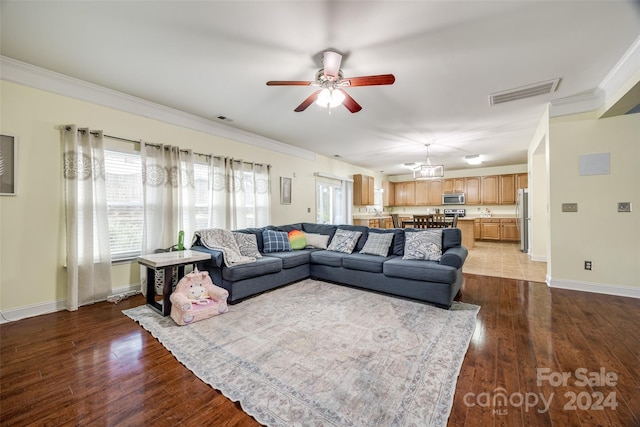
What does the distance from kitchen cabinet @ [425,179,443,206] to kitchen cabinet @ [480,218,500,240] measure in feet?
5.10

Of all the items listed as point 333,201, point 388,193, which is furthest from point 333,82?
point 388,193

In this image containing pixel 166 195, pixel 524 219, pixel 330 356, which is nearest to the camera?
pixel 330 356

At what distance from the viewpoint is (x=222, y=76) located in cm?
278

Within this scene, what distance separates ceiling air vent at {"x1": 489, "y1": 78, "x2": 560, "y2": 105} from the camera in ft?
9.84

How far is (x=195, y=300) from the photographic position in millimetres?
2689

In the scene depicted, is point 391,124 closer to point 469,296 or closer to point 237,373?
point 469,296

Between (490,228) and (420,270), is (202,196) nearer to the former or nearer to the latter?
(420,270)

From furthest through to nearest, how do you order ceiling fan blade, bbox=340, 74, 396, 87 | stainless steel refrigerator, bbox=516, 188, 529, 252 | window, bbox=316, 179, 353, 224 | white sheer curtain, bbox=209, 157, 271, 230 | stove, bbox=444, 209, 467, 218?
stove, bbox=444, 209, 467, 218 < window, bbox=316, 179, 353, 224 < stainless steel refrigerator, bbox=516, 188, 529, 252 < white sheer curtain, bbox=209, 157, 271, 230 < ceiling fan blade, bbox=340, 74, 396, 87

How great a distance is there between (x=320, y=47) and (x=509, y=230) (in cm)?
841

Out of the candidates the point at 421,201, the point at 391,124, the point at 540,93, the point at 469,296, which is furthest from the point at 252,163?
the point at 421,201

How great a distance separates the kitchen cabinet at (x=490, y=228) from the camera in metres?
8.06

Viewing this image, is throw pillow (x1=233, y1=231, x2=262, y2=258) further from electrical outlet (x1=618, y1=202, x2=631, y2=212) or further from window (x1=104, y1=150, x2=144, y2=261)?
electrical outlet (x1=618, y1=202, x2=631, y2=212)

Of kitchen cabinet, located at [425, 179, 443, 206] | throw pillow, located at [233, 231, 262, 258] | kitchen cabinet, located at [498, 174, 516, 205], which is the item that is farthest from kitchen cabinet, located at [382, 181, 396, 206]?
throw pillow, located at [233, 231, 262, 258]

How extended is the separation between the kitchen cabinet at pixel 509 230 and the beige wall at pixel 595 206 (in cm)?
488
